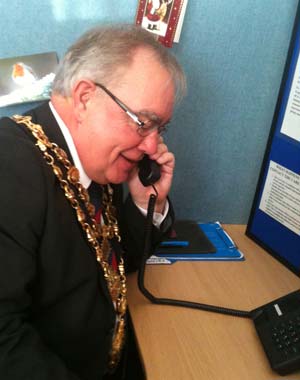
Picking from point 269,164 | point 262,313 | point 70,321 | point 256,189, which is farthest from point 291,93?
point 70,321

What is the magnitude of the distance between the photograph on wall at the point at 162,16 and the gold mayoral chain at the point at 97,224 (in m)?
0.46

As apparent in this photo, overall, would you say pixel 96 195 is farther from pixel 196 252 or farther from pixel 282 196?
pixel 282 196

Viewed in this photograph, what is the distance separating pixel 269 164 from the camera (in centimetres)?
127

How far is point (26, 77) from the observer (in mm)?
1085

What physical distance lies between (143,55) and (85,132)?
0.66 ft

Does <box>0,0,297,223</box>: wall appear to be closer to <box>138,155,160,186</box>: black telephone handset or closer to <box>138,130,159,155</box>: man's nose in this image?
<box>138,155,160,186</box>: black telephone handset

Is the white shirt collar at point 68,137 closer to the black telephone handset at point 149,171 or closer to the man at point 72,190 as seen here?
the man at point 72,190

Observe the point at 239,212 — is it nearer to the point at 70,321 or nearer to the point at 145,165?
the point at 145,165

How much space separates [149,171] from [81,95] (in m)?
0.33

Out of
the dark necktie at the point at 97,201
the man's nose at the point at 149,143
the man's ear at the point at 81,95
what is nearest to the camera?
the man's ear at the point at 81,95

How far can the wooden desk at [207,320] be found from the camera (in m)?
0.84

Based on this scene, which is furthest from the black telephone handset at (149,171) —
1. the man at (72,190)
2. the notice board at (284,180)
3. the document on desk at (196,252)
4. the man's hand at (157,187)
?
the notice board at (284,180)

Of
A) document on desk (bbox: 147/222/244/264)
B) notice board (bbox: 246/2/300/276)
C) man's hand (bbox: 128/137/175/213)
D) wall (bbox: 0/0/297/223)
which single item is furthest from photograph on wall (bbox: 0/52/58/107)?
notice board (bbox: 246/2/300/276)

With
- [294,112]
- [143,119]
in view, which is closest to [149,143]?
[143,119]
